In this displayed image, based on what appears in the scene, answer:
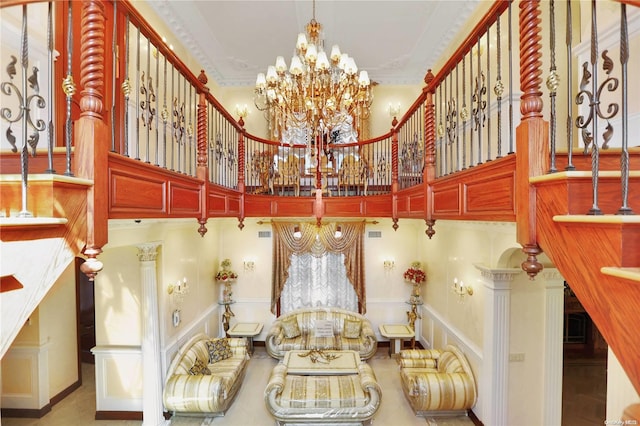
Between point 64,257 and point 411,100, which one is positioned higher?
point 411,100

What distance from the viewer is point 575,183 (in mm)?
1328

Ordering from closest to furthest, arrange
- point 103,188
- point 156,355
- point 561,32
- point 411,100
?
point 103,188
point 561,32
point 156,355
point 411,100

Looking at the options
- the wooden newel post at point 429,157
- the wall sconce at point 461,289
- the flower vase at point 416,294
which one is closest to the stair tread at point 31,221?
the wooden newel post at point 429,157

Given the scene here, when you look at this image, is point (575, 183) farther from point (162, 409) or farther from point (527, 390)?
point (162, 409)

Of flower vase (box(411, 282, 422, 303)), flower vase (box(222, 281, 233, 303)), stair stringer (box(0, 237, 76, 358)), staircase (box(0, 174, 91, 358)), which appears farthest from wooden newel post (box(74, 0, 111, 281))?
flower vase (box(411, 282, 422, 303))

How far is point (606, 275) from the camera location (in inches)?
45.4

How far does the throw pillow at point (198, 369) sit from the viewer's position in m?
5.04

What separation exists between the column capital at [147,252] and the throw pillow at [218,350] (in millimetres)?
2276

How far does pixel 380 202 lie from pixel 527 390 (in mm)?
3065

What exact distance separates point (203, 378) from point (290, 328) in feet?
8.49

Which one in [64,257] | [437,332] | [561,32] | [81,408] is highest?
[561,32]

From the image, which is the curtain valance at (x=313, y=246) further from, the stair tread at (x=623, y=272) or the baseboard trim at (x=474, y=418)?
the stair tread at (x=623, y=272)

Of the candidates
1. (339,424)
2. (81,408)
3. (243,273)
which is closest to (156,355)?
(81,408)

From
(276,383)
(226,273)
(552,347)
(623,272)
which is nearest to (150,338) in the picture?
(276,383)
